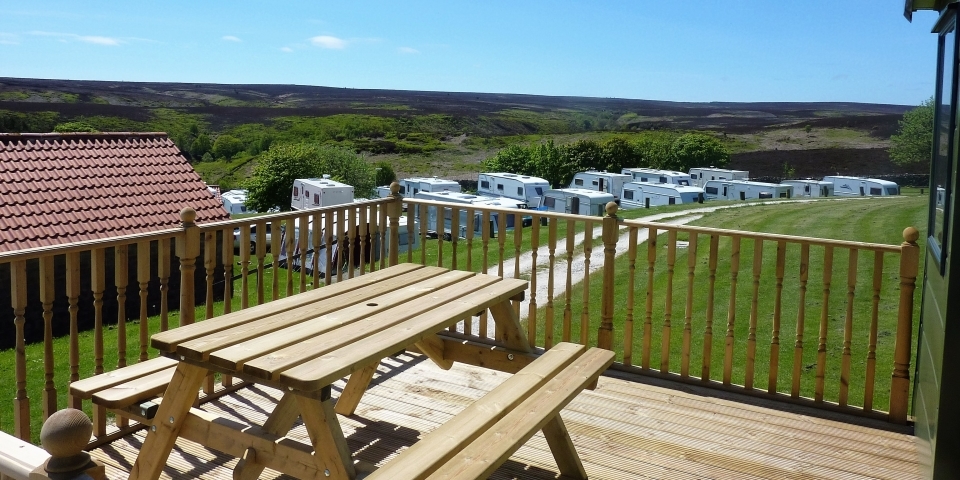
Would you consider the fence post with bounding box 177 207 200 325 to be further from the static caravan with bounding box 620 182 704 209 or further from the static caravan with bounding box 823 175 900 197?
the static caravan with bounding box 823 175 900 197

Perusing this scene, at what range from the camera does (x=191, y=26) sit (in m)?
121

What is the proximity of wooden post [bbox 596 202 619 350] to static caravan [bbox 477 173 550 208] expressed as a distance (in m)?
37.1

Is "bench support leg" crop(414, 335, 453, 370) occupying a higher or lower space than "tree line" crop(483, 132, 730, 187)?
lower

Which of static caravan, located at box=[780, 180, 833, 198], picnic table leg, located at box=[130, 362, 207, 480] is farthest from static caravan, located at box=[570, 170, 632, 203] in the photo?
picnic table leg, located at box=[130, 362, 207, 480]

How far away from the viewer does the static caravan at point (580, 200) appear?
119ft

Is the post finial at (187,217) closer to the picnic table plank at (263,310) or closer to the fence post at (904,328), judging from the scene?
the picnic table plank at (263,310)

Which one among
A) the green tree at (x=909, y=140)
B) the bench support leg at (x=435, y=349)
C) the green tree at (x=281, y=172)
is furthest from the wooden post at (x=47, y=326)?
the green tree at (x=909, y=140)

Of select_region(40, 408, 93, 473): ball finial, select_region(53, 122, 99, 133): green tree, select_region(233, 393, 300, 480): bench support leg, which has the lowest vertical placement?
select_region(233, 393, 300, 480): bench support leg

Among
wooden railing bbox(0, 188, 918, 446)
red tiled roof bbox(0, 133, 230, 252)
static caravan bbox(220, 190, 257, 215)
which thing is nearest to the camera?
wooden railing bbox(0, 188, 918, 446)

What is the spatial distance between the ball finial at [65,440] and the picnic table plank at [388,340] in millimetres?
1047

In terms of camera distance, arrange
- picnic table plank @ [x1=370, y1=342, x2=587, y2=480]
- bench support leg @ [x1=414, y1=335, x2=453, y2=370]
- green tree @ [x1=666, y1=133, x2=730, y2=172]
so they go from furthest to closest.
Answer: green tree @ [x1=666, y1=133, x2=730, y2=172] → bench support leg @ [x1=414, y1=335, x2=453, y2=370] → picnic table plank @ [x1=370, y1=342, x2=587, y2=480]

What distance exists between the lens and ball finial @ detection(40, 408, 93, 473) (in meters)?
1.18

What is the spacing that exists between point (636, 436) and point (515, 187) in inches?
1605

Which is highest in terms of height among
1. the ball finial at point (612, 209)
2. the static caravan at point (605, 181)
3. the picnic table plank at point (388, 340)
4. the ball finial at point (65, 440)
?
the ball finial at point (612, 209)
